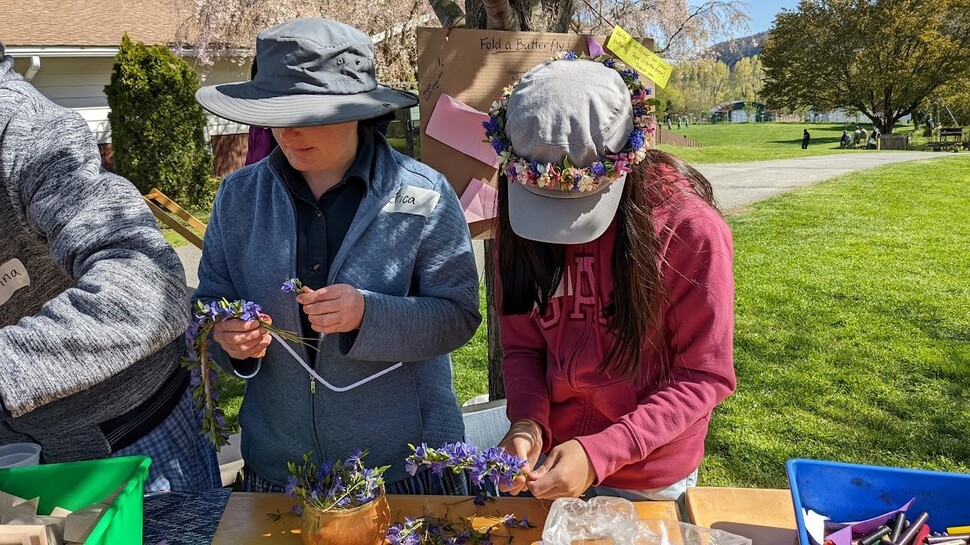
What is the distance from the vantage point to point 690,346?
1.48 m

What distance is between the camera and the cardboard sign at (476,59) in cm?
228

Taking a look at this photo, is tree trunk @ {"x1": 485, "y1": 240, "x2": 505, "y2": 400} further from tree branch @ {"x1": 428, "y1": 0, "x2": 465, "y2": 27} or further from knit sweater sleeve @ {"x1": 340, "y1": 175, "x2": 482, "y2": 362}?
knit sweater sleeve @ {"x1": 340, "y1": 175, "x2": 482, "y2": 362}

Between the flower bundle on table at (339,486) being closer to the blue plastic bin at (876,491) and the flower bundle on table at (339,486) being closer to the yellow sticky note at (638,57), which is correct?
the blue plastic bin at (876,491)

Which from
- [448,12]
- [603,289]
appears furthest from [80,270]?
[448,12]

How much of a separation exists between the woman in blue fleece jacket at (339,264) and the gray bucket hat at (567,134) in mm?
310

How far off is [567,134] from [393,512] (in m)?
0.82

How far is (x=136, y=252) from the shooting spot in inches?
52.4

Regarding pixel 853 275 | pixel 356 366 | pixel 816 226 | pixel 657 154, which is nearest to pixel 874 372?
pixel 853 275

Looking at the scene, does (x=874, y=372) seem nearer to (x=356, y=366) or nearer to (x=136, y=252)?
(x=356, y=366)

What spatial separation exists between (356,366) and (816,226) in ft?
28.3

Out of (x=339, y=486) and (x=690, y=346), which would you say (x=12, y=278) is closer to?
(x=339, y=486)

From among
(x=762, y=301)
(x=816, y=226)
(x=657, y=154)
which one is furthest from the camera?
(x=816, y=226)

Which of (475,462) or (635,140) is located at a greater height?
(635,140)

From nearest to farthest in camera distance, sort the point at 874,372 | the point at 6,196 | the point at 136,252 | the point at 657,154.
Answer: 1. the point at 136,252
2. the point at 6,196
3. the point at 657,154
4. the point at 874,372
